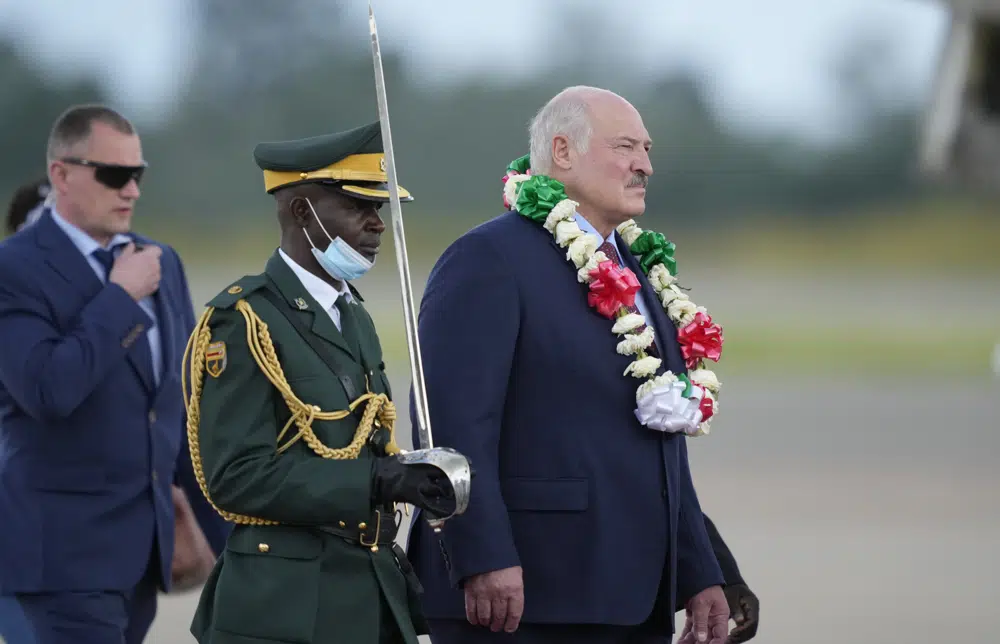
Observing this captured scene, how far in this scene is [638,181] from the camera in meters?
4.16

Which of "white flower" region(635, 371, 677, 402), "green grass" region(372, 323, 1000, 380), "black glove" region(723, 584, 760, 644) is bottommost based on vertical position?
"black glove" region(723, 584, 760, 644)

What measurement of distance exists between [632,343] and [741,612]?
784 mm

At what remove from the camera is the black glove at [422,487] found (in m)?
3.22

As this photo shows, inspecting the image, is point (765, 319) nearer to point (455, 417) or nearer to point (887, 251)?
point (887, 251)

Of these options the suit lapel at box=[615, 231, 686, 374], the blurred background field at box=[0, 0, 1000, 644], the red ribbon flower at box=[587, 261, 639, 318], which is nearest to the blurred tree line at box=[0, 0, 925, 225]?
the blurred background field at box=[0, 0, 1000, 644]

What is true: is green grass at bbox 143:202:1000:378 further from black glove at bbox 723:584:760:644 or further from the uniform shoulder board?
→ the uniform shoulder board

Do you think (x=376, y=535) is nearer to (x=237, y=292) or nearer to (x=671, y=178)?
(x=237, y=292)

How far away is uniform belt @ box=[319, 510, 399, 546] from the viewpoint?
11.3 ft

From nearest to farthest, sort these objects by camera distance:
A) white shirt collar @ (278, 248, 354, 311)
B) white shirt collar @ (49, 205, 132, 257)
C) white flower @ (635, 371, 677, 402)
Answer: white shirt collar @ (278, 248, 354, 311), white flower @ (635, 371, 677, 402), white shirt collar @ (49, 205, 132, 257)

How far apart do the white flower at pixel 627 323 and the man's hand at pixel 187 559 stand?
4.44 ft

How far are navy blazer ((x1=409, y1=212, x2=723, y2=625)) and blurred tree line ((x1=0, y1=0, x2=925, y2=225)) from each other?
18838 millimetres

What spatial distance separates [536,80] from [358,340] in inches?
825

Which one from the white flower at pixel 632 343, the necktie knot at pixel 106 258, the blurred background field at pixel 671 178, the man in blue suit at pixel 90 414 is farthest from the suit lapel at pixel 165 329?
the blurred background field at pixel 671 178

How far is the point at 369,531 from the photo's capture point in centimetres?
348
